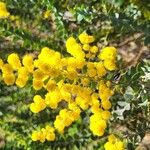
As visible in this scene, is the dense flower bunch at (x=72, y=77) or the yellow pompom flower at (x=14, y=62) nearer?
the dense flower bunch at (x=72, y=77)

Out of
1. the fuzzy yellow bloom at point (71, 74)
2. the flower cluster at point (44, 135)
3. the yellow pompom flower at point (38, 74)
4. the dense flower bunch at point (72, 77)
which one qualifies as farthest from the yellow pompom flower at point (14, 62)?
the flower cluster at point (44, 135)

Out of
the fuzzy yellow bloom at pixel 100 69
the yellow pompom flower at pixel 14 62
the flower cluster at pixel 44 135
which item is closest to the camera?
the fuzzy yellow bloom at pixel 100 69

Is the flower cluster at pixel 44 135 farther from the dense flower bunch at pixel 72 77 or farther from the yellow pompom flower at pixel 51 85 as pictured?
the yellow pompom flower at pixel 51 85

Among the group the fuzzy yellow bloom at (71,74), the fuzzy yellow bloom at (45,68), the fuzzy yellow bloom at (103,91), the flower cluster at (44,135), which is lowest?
the flower cluster at (44,135)

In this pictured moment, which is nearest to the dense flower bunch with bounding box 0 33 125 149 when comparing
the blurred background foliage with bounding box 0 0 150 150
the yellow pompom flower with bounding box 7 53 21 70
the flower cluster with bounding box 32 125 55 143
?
the yellow pompom flower with bounding box 7 53 21 70

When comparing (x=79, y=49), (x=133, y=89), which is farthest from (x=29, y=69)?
(x=133, y=89)

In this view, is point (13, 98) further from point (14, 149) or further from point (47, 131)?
point (47, 131)

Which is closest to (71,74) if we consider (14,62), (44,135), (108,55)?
(108,55)

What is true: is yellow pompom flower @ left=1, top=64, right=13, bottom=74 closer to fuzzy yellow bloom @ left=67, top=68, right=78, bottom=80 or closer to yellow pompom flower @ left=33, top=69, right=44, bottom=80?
yellow pompom flower @ left=33, top=69, right=44, bottom=80
